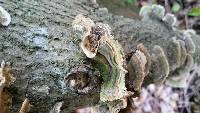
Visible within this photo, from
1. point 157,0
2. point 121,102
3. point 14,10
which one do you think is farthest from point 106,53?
point 157,0

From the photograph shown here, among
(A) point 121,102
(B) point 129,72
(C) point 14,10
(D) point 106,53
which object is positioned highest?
(C) point 14,10

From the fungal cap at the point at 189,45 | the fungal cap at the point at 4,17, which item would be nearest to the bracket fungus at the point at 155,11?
the fungal cap at the point at 189,45

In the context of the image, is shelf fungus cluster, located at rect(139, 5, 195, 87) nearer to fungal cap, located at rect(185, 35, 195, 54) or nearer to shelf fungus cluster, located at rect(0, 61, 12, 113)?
fungal cap, located at rect(185, 35, 195, 54)

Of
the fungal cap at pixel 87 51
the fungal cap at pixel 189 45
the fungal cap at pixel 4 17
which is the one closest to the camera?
the fungal cap at pixel 87 51

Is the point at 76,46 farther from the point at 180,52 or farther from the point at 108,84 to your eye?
the point at 180,52

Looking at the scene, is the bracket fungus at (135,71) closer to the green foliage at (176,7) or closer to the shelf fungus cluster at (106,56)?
the shelf fungus cluster at (106,56)

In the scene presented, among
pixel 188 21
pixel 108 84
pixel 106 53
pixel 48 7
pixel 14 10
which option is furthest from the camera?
pixel 188 21

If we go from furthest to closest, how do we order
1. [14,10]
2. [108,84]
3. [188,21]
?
1. [188,21]
2. [14,10]
3. [108,84]

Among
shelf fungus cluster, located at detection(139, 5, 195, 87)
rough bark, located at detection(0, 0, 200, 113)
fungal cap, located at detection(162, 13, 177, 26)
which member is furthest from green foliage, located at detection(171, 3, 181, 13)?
rough bark, located at detection(0, 0, 200, 113)
